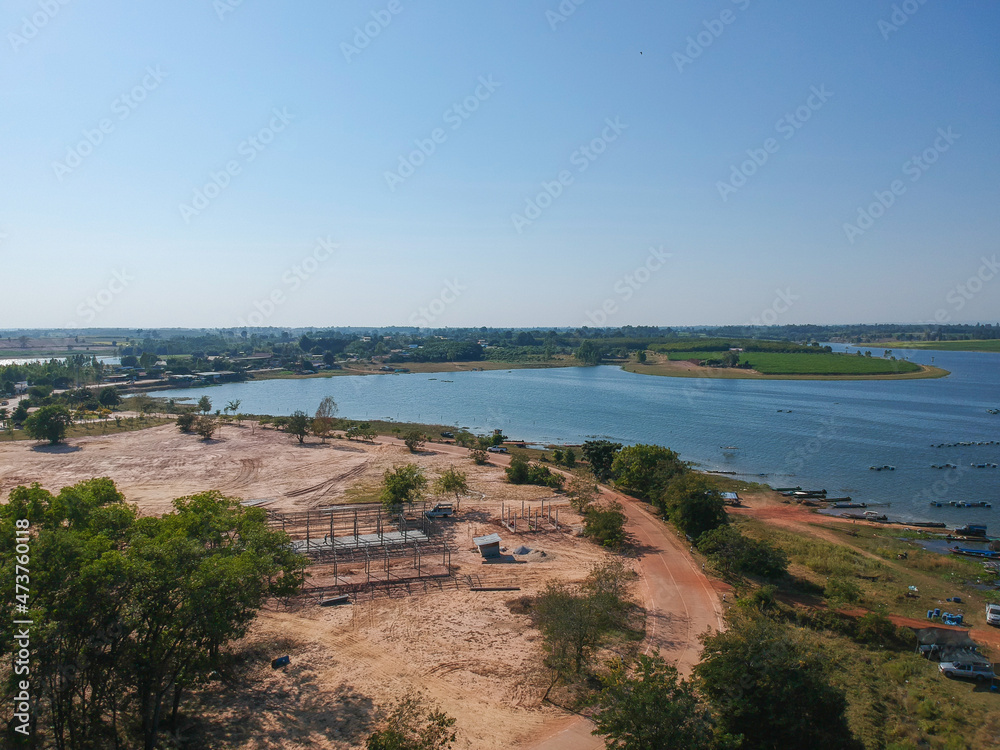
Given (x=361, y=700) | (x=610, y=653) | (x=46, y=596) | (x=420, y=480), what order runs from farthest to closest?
(x=420, y=480), (x=610, y=653), (x=361, y=700), (x=46, y=596)

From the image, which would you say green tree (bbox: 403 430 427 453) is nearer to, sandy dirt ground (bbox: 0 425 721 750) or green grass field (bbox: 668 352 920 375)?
sandy dirt ground (bbox: 0 425 721 750)

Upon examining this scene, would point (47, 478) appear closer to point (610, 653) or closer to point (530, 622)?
point (530, 622)

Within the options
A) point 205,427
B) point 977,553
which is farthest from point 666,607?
point 205,427

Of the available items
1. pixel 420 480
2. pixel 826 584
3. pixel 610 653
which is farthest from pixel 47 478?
pixel 826 584

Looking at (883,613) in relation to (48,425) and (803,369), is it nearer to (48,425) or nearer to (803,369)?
(48,425)

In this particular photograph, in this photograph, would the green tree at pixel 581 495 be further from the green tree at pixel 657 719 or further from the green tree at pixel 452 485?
the green tree at pixel 657 719

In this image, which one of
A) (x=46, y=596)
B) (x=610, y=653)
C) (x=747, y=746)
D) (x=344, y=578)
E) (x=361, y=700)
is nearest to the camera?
(x=46, y=596)

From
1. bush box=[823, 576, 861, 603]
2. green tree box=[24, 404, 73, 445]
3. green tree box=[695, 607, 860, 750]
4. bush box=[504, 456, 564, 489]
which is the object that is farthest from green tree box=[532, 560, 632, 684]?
green tree box=[24, 404, 73, 445]
